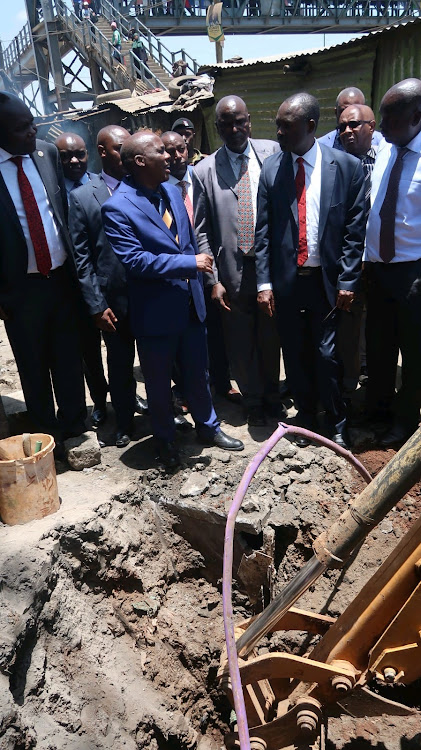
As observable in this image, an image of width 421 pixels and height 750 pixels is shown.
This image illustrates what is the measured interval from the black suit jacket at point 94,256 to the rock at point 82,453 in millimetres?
946

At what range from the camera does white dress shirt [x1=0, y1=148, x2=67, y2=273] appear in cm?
368

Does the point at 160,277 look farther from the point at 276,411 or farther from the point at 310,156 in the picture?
the point at 276,411

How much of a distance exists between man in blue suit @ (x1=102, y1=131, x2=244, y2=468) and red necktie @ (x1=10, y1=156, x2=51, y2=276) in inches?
17.8

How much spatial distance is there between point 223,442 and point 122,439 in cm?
81

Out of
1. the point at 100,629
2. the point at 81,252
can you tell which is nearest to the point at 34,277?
the point at 81,252

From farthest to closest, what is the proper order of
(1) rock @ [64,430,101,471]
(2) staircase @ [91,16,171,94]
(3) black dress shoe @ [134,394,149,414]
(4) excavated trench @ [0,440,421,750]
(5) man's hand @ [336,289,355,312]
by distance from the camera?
1. (2) staircase @ [91,16,171,94]
2. (3) black dress shoe @ [134,394,149,414]
3. (1) rock @ [64,430,101,471]
4. (5) man's hand @ [336,289,355,312]
5. (4) excavated trench @ [0,440,421,750]

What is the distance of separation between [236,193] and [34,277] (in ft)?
5.38

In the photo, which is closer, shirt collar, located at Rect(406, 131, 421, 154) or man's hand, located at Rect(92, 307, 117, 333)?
shirt collar, located at Rect(406, 131, 421, 154)

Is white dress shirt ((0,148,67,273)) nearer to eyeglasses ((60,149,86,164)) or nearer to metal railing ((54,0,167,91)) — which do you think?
eyeglasses ((60,149,86,164))

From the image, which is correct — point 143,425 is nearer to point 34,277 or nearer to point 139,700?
point 34,277

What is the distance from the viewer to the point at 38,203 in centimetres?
379

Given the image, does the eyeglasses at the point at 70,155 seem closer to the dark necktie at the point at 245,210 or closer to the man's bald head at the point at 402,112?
the dark necktie at the point at 245,210

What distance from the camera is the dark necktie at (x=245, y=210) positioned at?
4340mm

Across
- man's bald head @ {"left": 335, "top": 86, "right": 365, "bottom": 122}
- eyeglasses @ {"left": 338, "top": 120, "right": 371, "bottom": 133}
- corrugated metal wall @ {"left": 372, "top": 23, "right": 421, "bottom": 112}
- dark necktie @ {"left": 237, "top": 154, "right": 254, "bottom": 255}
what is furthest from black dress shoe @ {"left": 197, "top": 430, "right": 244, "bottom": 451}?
corrugated metal wall @ {"left": 372, "top": 23, "right": 421, "bottom": 112}
